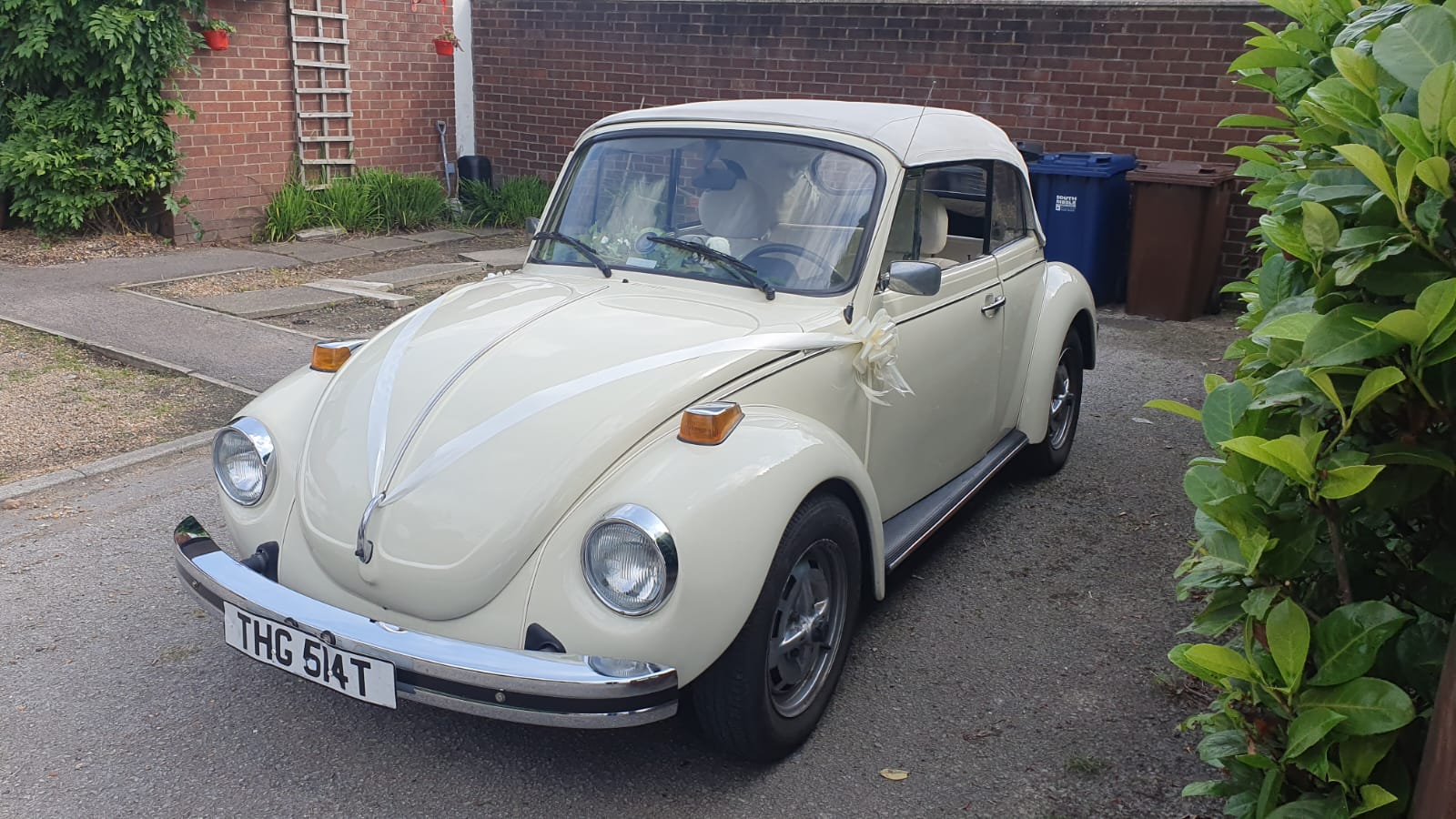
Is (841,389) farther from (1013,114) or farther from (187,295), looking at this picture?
(1013,114)

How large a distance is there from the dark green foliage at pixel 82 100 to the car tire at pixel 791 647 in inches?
351

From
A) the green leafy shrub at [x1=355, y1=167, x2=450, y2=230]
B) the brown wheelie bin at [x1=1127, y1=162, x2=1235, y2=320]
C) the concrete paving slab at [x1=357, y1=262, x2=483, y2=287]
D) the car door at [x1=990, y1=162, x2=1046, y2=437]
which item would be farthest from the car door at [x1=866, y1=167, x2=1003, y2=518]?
the green leafy shrub at [x1=355, y1=167, x2=450, y2=230]

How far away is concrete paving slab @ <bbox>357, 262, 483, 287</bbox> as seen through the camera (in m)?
9.72

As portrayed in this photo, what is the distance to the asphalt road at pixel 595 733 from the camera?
10.0ft

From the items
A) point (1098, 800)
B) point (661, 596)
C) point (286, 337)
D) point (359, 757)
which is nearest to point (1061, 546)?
point (1098, 800)

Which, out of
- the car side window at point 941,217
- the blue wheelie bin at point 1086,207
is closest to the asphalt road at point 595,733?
the car side window at point 941,217

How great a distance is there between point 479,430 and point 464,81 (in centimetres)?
1138

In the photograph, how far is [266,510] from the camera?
3.26 meters

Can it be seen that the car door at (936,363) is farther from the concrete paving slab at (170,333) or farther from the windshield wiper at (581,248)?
the concrete paving slab at (170,333)

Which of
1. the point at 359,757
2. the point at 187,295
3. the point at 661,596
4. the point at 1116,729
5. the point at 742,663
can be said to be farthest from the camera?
the point at 187,295

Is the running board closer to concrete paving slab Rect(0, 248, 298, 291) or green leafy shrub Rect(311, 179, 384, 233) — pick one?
concrete paving slab Rect(0, 248, 298, 291)

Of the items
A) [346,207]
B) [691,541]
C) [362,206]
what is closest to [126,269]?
[346,207]

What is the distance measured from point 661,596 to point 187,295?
7404 millimetres

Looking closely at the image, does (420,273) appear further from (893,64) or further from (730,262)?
(730,262)
